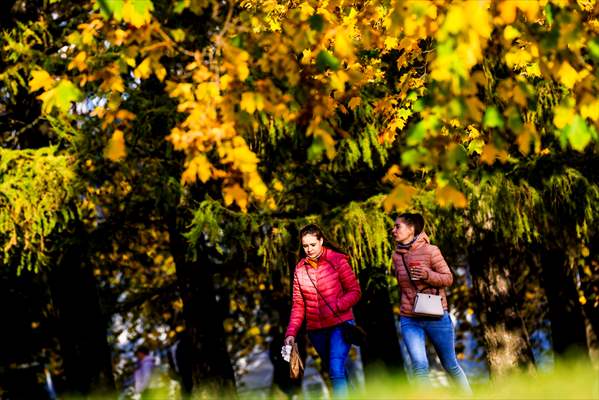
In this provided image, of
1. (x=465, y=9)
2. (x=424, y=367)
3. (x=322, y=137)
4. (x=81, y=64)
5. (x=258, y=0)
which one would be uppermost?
(x=258, y=0)

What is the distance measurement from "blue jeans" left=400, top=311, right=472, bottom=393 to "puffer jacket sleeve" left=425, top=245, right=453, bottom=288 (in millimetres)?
335

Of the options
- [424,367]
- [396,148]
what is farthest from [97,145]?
[424,367]

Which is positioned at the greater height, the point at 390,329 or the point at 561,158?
the point at 561,158

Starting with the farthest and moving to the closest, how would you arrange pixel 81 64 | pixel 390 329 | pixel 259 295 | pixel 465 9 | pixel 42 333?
pixel 259 295
pixel 42 333
pixel 390 329
pixel 81 64
pixel 465 9

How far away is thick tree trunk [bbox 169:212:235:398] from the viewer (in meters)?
14.1

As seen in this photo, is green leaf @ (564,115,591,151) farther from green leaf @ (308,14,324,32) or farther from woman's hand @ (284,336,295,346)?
woman's hand @ (284,336,295,346)

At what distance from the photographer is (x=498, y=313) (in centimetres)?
1170

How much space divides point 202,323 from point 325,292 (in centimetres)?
624

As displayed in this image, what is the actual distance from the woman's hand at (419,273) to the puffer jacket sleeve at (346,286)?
47 cm

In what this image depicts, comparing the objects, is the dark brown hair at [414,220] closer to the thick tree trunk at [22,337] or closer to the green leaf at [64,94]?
the green leaf at [64,94]

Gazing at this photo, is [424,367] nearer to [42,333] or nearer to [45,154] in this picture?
[45,154]

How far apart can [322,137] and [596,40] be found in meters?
1.65

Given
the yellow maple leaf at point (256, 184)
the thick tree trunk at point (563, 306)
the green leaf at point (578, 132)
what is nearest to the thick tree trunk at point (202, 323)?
the thick tree trunk at point (563, 306)

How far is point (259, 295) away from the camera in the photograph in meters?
23.0
